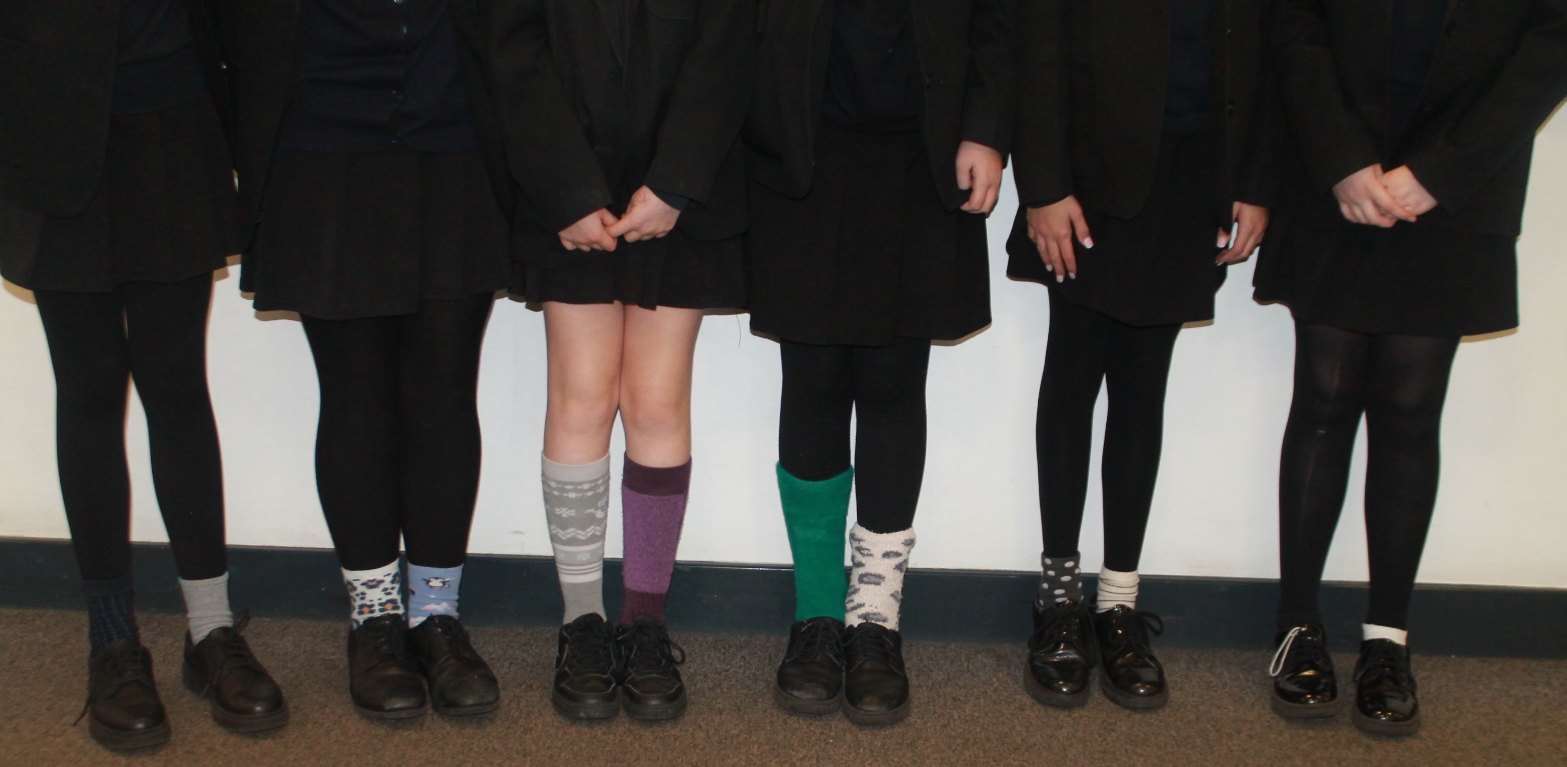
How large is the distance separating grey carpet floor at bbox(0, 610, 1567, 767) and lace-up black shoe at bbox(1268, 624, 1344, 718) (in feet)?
0.10

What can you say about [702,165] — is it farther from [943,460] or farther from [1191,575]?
[1191,575]

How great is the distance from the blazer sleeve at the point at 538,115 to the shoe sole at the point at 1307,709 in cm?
137

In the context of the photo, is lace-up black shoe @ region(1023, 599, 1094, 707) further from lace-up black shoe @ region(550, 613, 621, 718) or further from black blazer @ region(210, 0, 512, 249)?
black blazer @ region(210, 0, 512, 249)

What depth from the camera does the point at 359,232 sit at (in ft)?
4.85

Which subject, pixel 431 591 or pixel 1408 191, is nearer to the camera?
pixel 1408 191

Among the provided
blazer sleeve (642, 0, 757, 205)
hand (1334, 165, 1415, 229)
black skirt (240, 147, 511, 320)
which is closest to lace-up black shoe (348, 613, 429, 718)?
black skirt (240, 147, 511, 320)

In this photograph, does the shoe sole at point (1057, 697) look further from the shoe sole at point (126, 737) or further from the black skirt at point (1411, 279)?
the shoe sole at point (126, 737)

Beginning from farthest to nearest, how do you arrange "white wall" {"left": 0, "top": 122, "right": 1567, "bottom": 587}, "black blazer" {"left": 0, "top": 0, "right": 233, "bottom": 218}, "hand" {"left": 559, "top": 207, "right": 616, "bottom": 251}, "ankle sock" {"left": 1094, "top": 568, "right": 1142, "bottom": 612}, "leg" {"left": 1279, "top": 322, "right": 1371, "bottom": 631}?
"white wall" {"left": 0, "top": 122, "right": 1567, "bottom": 587}
"ankle sock" {"left": 1094, "top": 568, "right": 1142, "bottom": 612}
"leg" {"left": 1279, "top": 322, "right": 1371, "bottom": 631}
"hand" {"left": 559, "top": 207, "right": 616, "bottom": 251}
"black blazer" {"left": 0, "top": 0, "right": 233, "bottom": 218}

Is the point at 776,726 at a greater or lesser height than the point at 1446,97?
lesser

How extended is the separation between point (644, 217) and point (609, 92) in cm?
18

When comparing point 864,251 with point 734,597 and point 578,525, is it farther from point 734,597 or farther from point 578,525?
point 734,597

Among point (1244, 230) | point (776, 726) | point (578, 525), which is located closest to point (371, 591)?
point (578, 525)

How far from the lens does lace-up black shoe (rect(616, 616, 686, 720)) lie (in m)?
1.63

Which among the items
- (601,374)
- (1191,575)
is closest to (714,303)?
(601,374)
